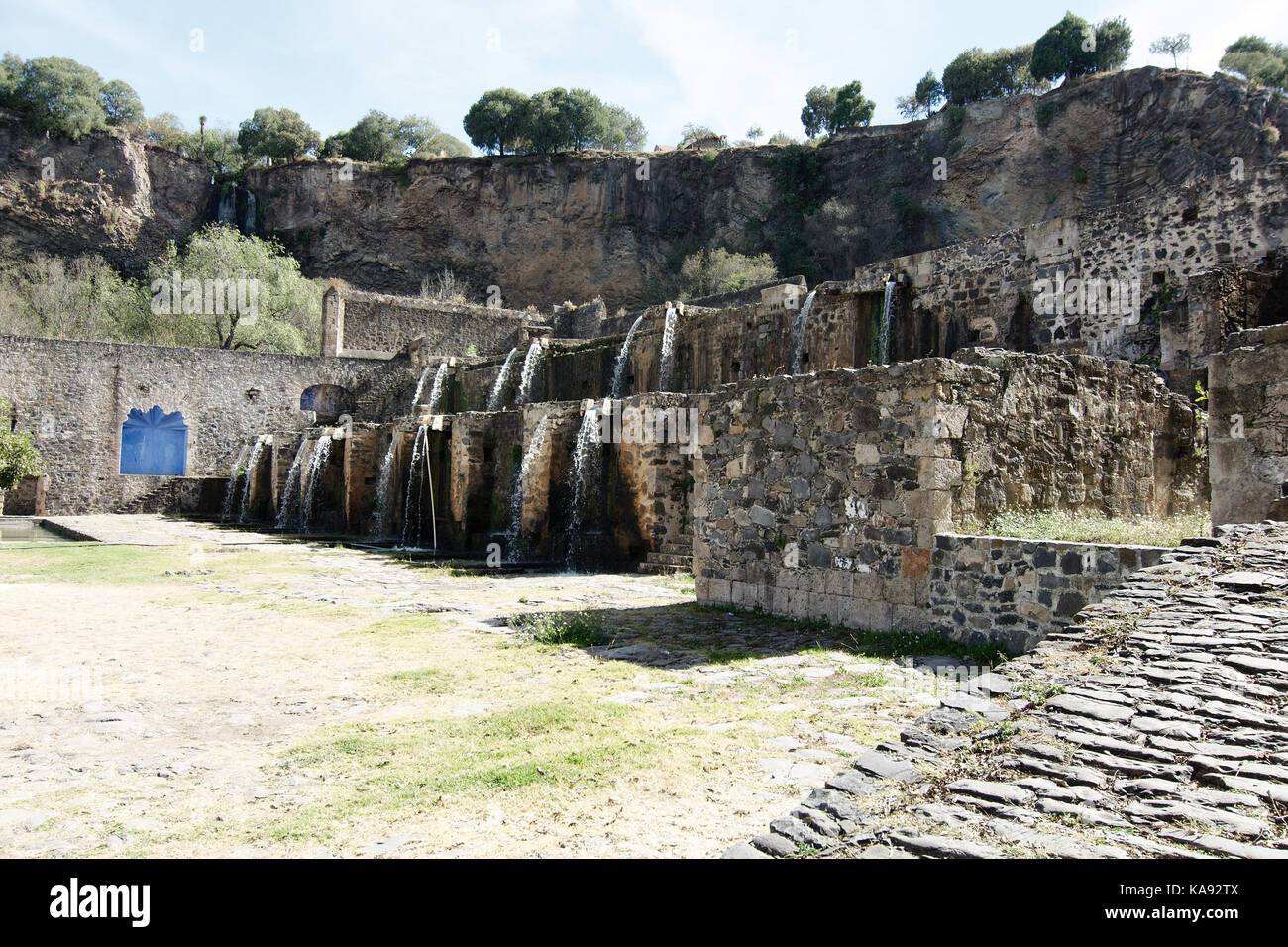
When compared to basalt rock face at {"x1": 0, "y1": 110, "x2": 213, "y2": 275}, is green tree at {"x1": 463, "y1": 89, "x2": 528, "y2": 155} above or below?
above

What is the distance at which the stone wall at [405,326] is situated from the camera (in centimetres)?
3553

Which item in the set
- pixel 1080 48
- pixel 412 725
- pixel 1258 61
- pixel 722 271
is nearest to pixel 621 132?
pixel 722 271

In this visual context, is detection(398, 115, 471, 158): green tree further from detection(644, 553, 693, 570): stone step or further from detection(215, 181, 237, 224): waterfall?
detection(644, 553, 693, 570): stone step

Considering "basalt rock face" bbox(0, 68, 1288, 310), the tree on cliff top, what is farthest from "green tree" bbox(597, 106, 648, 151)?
the tree on cliff top

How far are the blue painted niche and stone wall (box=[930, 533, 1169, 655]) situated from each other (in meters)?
29.4

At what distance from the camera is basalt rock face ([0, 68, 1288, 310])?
36.3 m

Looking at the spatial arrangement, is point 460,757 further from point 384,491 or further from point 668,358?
point 668,358

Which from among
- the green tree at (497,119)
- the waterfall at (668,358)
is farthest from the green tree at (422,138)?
the waterfall at (668,358)

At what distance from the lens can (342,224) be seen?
47.2m

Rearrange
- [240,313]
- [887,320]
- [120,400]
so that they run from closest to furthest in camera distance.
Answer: [887,320], [120,400], [240,313]

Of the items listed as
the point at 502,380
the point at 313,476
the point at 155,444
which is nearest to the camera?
the point at 313,476

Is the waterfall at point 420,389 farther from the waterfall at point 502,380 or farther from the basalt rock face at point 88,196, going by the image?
the basalt rock face at point 88,196

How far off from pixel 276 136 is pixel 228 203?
6593 millimetres

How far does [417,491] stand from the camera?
57.5ft
